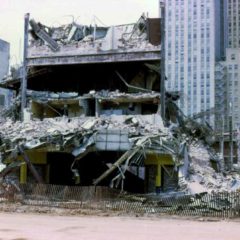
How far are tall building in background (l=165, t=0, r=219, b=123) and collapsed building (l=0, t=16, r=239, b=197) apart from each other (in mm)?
44080

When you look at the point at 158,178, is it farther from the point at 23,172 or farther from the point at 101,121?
the point at 23,172

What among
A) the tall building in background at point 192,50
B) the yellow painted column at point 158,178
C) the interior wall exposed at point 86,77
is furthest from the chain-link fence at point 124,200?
the tall building in background at point 192,50

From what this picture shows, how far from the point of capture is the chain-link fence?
27.7 metres

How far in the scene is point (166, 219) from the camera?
26344 mm

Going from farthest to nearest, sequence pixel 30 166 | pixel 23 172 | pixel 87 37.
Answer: pixel 87 37 → pixel 23 172 → pixel 30 166

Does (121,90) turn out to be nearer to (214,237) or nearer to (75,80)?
(75,80)

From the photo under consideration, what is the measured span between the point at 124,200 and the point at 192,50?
287 feet

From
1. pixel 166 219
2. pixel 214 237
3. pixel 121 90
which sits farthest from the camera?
pixel 121 90

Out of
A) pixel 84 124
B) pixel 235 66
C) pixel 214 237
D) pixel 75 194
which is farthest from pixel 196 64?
pixel 214 237

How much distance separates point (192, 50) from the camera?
374 ft

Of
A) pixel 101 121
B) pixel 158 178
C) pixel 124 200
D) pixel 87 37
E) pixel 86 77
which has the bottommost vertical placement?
pixel 124 200

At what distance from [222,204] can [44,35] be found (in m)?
34.7

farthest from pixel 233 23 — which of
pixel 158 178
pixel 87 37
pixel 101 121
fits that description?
pixel 158 178

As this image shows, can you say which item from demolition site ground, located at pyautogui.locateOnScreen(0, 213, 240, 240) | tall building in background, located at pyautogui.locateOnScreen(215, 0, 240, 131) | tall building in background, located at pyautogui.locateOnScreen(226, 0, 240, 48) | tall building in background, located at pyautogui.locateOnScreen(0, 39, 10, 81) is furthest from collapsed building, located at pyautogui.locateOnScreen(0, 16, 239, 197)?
tall building in background, located at pyautogui.locateOnScreen(226, 0, 240, 48)
